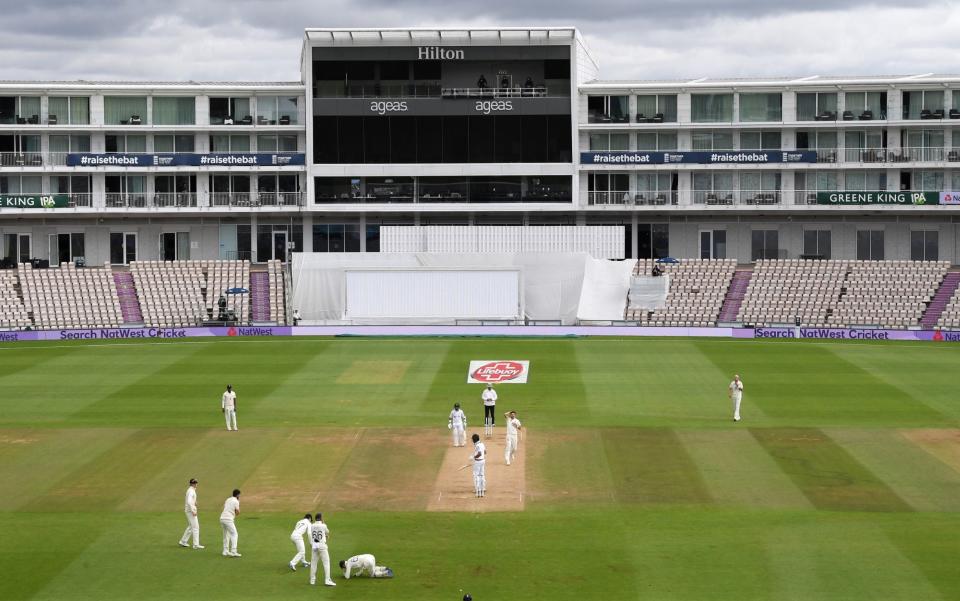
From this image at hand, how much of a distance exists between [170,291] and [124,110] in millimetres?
16380

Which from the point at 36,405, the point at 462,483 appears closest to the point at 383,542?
the point at 462,483

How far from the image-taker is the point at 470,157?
85.3 metres

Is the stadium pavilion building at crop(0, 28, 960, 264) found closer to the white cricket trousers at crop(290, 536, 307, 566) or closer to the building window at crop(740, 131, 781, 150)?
the building window at crop(740, 131, 781, 150)

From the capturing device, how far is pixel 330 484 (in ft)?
124

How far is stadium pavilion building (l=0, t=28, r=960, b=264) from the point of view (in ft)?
280

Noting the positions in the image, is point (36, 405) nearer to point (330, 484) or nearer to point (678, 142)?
point (330, 484)

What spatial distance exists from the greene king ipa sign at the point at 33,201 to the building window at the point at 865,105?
171 feet

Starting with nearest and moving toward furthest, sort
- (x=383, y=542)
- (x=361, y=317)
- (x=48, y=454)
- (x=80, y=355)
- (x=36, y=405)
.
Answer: (x=383, y=542), (x=48, y=454), (x=36, y=405), (x=80, y=355), (x=361, y=317)

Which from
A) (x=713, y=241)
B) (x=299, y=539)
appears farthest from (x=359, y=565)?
(x=713, y=241)

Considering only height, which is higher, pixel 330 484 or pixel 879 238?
pixel 879 238

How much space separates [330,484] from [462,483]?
12.5ft

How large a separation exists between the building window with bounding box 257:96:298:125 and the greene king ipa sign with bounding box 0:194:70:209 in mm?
14017

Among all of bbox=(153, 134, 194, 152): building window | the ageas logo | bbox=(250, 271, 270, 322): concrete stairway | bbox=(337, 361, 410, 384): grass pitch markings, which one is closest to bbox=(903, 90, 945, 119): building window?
the ageas logo

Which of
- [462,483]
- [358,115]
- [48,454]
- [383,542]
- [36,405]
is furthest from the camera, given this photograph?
[358,115]
